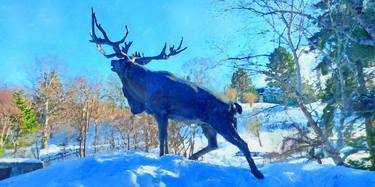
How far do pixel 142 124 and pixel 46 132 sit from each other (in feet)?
36.5

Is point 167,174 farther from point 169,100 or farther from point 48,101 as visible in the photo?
point 48,101

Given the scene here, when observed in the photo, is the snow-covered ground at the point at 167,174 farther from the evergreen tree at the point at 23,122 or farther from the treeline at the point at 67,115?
the evergreen tree at the point at 23,122

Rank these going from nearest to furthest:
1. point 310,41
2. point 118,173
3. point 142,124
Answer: point 118,173
point 310,41
point 142,124

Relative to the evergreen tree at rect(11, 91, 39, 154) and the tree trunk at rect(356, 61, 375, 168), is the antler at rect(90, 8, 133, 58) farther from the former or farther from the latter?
the evergreen tree at rect(11, 91, 39, 154)

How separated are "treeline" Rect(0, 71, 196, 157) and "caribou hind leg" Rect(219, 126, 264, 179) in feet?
73.5

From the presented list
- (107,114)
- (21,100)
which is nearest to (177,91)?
(107,114)

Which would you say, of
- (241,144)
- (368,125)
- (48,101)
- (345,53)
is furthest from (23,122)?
(241,144)

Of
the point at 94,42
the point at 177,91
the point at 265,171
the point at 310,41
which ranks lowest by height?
the point at 265,171

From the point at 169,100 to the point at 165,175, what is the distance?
4.75ft

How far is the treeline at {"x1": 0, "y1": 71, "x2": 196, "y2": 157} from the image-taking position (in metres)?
31.5

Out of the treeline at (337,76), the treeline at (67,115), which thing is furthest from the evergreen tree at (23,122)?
the treeline at (337,76)

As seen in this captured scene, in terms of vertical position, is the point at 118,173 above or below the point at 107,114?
below

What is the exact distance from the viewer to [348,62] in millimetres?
12508

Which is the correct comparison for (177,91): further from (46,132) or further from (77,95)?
(46,132)
